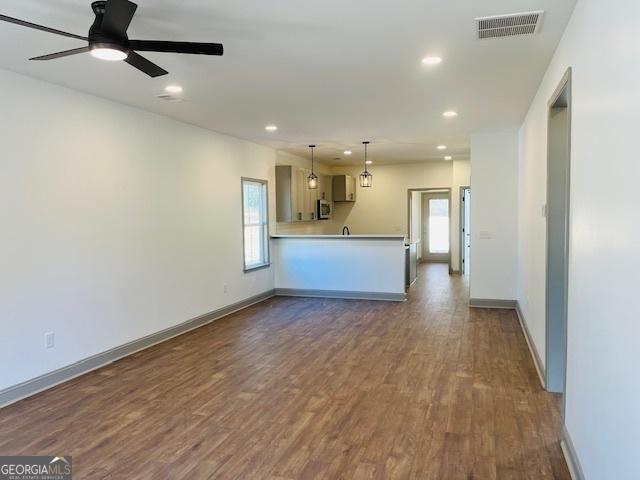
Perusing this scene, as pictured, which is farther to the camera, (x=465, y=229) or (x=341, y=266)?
(x=465, y=229)

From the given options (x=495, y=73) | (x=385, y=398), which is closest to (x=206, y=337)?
(x=385, y=398)

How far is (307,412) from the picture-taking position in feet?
10.8

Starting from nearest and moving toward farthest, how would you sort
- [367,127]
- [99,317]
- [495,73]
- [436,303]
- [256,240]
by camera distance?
1. [495,73]
2. [99,317]
3. [367,127]
4. [436,303]
5. [256,240]

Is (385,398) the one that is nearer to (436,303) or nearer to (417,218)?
(436,303)

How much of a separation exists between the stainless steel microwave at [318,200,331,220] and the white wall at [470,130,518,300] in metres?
3.82

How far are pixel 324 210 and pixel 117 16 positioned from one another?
7.86 meters

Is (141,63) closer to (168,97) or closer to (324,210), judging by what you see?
(168,97)

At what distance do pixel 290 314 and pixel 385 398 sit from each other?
3153 mm

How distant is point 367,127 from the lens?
6.07 metres

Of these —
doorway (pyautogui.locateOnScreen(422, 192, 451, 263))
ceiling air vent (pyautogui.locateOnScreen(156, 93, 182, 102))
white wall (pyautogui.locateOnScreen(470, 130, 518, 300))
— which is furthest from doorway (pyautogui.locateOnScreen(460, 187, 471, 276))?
ceiling air vent (pyautogui.locateOnScreen(156, 93, 182, 102))

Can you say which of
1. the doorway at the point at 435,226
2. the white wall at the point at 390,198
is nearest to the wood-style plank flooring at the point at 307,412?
the white wall at the point at 390,198

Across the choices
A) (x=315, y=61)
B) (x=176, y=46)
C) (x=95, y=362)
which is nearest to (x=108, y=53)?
(x=176, y=46)

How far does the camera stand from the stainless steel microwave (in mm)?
9711

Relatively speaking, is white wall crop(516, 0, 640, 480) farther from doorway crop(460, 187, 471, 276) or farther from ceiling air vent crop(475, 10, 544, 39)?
doorway crop(460, 187, 471, 276)
